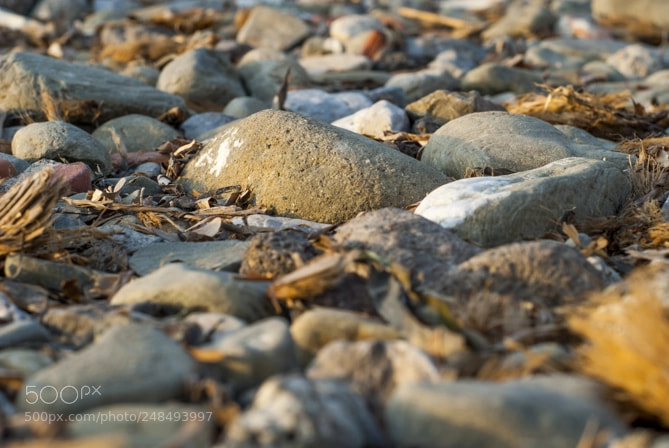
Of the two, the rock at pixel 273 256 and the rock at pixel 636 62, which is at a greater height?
the rock at pixel 273 256

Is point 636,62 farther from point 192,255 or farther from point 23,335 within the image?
point 23,335

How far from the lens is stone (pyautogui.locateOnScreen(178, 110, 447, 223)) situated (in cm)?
389

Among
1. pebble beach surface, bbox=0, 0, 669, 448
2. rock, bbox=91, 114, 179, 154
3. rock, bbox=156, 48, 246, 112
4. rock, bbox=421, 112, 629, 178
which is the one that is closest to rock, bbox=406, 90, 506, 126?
pebble beach surface, bbox=0, 0, 669, 448

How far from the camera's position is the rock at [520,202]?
3.27m

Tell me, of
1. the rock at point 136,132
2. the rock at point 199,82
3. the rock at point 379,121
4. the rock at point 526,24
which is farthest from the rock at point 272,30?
the rock at point 379,121

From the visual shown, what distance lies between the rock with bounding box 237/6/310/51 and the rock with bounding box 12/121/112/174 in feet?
→ 21.5

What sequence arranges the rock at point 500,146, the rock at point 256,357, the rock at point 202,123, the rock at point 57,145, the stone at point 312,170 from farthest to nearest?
the rock at point 202,123, the rock at point 57,145, the rock at point 500,146, the stone at point 312,170, the rock at point 256,357

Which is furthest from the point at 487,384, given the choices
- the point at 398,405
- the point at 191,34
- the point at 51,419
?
the point at 191,34

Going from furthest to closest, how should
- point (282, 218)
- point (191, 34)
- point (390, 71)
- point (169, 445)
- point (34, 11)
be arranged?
point (34, 11), point (191, 34), point (390, 71), point (282, 218), point (169, 445)

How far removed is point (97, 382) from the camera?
197cm

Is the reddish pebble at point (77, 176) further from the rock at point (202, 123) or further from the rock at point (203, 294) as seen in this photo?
the rock at point (202, 123)

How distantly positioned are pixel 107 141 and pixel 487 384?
4.31m

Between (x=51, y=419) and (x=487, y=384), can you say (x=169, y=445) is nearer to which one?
(x=51, y=419)

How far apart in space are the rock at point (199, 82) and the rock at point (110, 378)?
5.26 metres
